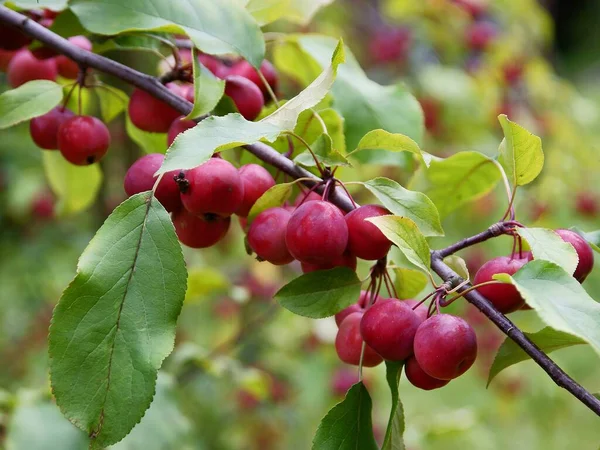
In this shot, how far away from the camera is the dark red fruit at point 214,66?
82 cm

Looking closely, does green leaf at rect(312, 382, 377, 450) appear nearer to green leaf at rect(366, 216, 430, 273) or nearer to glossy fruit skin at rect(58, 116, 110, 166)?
green leaf at rect(366, 216, 430, 273)

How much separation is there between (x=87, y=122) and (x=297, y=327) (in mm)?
1653

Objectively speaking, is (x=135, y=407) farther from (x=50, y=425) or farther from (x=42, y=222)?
(x=42, y=222)

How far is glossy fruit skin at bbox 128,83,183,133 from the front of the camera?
724mm

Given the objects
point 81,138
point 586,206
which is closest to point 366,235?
point 81,138

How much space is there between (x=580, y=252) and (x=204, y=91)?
0.40 m

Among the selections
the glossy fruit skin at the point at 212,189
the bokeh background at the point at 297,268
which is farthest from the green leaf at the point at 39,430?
the glossy fruit skin at the point at 212,189

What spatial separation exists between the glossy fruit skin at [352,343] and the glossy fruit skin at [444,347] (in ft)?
0.35

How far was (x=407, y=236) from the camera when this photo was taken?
0.56 metres

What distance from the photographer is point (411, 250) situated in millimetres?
556

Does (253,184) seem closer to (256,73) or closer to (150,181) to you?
(150,181)

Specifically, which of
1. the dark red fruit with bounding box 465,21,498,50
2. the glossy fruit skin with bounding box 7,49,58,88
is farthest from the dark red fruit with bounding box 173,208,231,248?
the dark red fruit with bounding box 465,21,498,50

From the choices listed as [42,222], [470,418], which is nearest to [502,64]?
[470,418]

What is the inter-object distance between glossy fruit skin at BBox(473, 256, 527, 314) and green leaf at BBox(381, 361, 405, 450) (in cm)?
11
